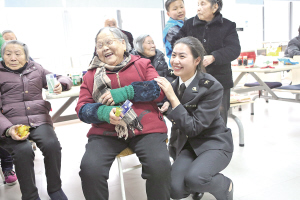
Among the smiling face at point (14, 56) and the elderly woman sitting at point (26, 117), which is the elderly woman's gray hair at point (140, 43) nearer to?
the elderly woman sitting at point (26, 117)

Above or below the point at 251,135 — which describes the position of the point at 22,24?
above

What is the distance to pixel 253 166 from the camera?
2268 millimetres

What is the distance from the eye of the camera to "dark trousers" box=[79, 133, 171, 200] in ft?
4.54

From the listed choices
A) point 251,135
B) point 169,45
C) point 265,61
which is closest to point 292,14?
point 265,61

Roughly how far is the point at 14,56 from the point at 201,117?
1431 mm

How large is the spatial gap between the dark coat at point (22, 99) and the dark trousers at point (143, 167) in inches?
25.8

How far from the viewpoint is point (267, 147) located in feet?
8.69

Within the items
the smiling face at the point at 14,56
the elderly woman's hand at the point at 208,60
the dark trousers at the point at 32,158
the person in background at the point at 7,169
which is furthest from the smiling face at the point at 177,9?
the person in background at the point at 7,169

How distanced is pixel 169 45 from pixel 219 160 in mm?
1281

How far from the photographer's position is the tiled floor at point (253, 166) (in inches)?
75.2

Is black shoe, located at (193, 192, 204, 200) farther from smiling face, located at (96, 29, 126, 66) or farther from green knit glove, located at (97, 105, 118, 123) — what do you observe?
smiling face, located at (96, 29, 126, 66)

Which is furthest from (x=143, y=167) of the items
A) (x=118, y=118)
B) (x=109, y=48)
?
(x=109, y=48)

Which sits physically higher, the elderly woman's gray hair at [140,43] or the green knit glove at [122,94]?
the elderly woman's gray hair at [140,43]

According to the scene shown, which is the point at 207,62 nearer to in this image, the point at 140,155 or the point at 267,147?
the point at 140,155
